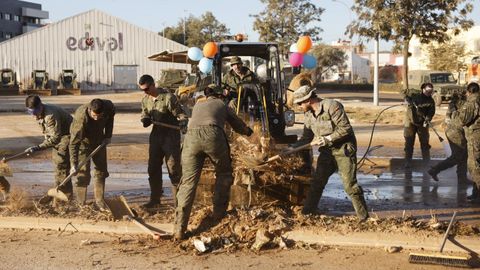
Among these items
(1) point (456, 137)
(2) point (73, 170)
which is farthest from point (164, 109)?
(1) point (456, 137)

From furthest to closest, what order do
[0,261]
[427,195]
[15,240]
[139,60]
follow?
[139,60]
[427,195]
[15,240]
[0,261]

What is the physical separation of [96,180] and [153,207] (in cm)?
85

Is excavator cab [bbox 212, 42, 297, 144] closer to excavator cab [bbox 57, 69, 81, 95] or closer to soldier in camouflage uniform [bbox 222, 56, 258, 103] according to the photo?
soldier in camouflage uniform [bbox 222, 56, 258, 103]

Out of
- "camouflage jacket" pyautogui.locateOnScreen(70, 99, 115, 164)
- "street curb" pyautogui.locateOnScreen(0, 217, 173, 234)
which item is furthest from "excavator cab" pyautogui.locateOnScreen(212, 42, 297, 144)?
"street curb" pyautogui.locateOnScreen(0, 217, 173, 234)

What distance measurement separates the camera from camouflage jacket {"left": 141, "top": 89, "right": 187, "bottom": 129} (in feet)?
26.3

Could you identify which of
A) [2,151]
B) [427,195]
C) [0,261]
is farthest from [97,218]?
[2,151]

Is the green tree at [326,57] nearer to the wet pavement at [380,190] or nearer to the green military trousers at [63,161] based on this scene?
the wet pavement at [380,190]

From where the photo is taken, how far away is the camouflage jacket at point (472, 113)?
28.5 feet

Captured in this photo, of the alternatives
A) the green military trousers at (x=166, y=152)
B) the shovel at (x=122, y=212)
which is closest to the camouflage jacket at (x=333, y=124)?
the green military trousers at (x=166, y=152)

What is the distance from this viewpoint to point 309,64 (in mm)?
11023

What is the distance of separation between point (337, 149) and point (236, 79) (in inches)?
136

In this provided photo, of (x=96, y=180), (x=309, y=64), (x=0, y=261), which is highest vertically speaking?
(x=309, y=64)

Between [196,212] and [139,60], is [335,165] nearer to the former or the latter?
[196,212]

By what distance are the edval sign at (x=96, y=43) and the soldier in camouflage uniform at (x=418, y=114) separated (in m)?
40.4
